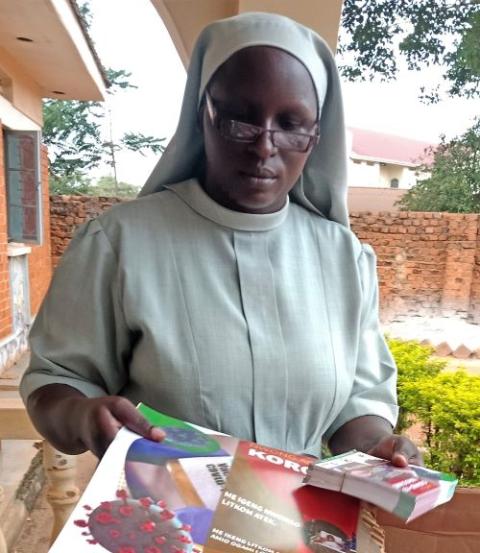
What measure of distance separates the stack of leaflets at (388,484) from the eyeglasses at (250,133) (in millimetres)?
409

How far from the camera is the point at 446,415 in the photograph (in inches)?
90.8

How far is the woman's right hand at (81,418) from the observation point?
0.63m

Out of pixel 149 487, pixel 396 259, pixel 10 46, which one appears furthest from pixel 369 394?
pixel 396 259

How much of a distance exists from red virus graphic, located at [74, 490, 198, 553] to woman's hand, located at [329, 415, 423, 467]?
0.94ft

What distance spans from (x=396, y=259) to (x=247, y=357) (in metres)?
6.64

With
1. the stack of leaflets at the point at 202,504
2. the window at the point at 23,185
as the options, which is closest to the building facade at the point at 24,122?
the window at the point at 23,185

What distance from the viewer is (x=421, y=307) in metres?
7.22

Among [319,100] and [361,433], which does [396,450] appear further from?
[319,100]

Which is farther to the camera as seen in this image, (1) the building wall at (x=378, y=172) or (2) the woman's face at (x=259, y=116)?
(1) the building wall at (x=378, y=172)

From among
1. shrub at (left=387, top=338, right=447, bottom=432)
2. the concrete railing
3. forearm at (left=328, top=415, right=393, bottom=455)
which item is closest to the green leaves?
shrub at (left=387, top=338, right=447, bottom=432)

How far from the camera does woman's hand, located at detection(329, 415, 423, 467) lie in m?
0.69

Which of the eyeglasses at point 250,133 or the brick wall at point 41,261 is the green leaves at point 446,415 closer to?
the eyeglasses at point 250,133

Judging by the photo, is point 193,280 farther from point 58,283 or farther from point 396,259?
point 396,259

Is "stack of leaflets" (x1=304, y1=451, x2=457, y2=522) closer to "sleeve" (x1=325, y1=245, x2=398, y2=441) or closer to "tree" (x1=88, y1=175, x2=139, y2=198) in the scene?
"sleeve" (x1=325, y1=245, x2=398, y2=441)
